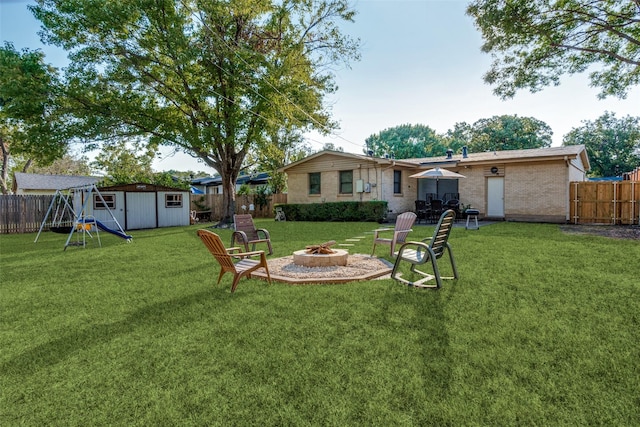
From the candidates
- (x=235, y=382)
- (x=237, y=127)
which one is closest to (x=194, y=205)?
(x=237, y=127)

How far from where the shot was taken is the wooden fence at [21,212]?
14641 mm

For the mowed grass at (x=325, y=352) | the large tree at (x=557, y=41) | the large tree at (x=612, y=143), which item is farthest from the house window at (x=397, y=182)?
the large tree at (x=612, y=143)

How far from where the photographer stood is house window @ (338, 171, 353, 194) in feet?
61.7

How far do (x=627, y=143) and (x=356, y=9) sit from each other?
39791mm

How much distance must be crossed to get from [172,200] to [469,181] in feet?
53.1

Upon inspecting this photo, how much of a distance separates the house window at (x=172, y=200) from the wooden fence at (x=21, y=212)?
5.02m

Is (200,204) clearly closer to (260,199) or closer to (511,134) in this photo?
(260,199)

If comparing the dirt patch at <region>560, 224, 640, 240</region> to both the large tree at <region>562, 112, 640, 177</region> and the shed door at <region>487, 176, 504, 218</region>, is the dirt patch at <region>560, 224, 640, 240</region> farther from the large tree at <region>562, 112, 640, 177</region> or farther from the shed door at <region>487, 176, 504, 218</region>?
the large tree at <region>562, 112, 640, 177</region>

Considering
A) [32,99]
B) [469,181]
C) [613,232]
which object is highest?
[32,99]

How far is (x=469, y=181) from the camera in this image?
57.9 ft

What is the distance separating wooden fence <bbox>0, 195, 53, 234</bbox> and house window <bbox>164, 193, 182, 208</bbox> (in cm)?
502

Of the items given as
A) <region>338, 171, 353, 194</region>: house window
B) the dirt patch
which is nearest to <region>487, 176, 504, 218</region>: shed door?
the dirt patch

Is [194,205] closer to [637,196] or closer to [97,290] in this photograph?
[97,290]

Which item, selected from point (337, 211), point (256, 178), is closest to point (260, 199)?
point (337, 211)
